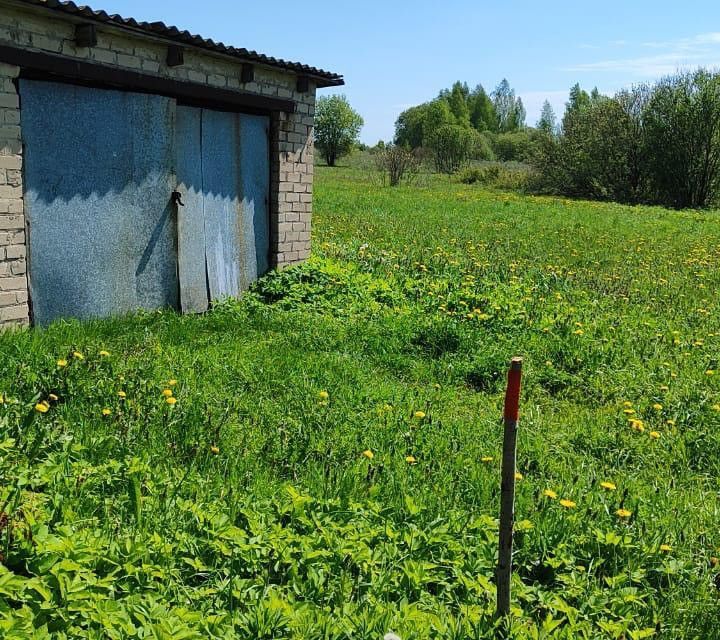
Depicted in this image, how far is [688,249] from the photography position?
44.0 feet

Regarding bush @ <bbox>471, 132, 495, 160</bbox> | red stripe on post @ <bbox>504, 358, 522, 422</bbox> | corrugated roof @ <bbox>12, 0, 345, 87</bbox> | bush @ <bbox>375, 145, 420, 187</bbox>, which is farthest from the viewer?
bush @ <bbox>471, 132, 495, 160</bbox>

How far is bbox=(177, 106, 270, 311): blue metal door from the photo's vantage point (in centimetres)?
746

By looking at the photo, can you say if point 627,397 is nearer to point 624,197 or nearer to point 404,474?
point 404,474

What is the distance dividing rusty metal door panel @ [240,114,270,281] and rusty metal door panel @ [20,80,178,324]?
1.16 metres

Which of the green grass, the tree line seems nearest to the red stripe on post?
the green grass

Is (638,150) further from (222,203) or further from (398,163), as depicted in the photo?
(222,203)

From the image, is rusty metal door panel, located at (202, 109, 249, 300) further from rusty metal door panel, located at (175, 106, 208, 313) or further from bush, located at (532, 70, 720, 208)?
bush, located at (532, 70, 720, 208)

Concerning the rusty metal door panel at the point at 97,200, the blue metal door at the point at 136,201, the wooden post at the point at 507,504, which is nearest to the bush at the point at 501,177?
the blue metal door at the point at 136,201

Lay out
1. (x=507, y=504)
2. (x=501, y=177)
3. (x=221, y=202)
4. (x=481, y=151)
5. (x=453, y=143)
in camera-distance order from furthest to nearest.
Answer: (x=481, y=151) < (x=453, y=143) < (x=501, y=177) < (x=221, y=202) < (x=507, y=504)

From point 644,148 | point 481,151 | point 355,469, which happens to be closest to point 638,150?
point 644,148

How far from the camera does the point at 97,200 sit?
6.51 m

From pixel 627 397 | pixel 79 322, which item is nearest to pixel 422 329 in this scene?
pixel 627 397

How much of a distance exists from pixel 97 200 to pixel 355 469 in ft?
14.0

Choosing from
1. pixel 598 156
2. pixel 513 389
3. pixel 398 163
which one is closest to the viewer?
pixel 513 389
